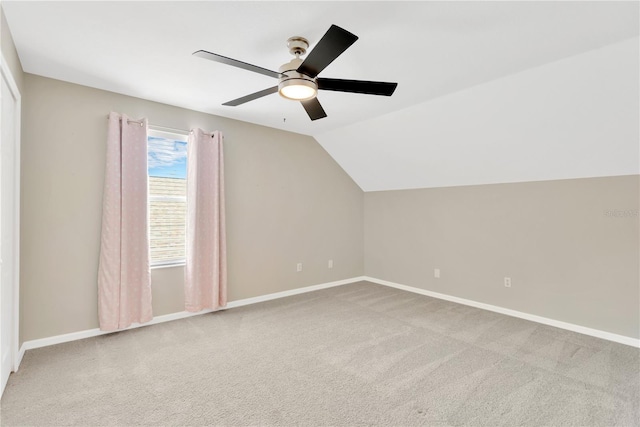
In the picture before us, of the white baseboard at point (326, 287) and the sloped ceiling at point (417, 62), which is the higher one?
the sloped ceiling at point (417, 62)

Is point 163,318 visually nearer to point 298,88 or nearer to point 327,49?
point 298,88

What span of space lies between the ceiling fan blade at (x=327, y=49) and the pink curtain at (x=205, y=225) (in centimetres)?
208

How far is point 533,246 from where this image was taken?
3656 millimetres

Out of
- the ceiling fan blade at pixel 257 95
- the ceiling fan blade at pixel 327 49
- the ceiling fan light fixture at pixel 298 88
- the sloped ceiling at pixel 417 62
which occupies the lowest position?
the ceiling fan light fixture at pixel 298 88

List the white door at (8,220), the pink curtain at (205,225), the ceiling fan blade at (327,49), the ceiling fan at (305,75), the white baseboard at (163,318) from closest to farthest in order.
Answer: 1. the ceiling fan blade at (327,49)
2. the ceiling fan at (305,75)
3. the white door at (8,220)
4. the white baseboard at (163,318)
5. the pink curtain at (205,225)

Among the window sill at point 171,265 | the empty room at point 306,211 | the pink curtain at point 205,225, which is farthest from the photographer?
the pink curtain at point 205,225

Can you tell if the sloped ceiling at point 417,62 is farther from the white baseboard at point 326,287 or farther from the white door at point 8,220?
the white baseboard at point 326,287

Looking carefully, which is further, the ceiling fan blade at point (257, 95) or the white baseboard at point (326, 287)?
the white baseboard at point (326, 287)

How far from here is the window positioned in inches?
140

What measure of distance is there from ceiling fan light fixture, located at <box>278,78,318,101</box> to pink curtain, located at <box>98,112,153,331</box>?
74.8 inches

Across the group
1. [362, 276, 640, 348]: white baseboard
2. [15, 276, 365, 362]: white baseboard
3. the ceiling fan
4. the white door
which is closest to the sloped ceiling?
the ceiling fan

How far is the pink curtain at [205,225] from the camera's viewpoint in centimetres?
365

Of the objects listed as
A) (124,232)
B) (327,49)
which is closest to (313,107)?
(327,49)

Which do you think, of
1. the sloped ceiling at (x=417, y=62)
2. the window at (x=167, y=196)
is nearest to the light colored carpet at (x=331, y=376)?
the window at (x=167, y=196)
